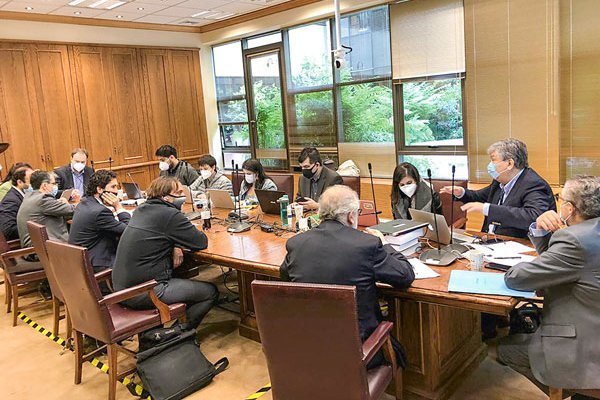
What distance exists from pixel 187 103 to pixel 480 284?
686 cm

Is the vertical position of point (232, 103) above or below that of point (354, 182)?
above

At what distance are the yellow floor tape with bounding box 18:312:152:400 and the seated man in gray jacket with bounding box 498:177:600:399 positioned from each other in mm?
2075

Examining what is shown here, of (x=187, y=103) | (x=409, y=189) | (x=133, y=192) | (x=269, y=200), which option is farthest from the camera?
(x=187, y=103)

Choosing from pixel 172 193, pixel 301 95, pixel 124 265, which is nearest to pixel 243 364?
pixel 124 265

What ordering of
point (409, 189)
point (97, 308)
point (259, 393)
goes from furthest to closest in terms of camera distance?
point (409, 189), point (259, 393), point (97, 308)

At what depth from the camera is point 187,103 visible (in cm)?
816

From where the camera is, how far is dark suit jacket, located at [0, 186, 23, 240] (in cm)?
448

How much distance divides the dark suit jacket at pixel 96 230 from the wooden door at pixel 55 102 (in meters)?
3.89

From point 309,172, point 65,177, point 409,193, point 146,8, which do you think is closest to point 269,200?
point 309,172

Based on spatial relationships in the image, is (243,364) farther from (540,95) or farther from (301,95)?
(301,95)

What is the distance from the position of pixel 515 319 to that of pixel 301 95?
4.90 metres

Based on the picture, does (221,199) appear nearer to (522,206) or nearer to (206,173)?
(206,173)

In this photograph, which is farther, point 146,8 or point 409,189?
point 146,8

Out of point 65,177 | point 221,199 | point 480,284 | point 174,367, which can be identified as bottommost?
Result: point 174,367
